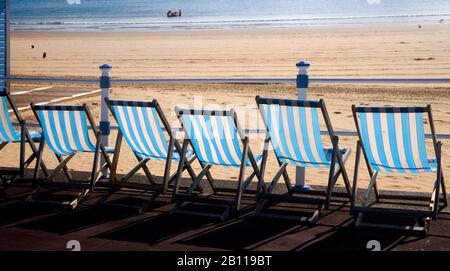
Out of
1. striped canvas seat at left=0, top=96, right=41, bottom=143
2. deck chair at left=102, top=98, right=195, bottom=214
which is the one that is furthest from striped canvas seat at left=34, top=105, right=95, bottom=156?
striped canvas seat at left=0, top=96, right=41, bottom=143

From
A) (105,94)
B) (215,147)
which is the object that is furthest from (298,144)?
(105,94)

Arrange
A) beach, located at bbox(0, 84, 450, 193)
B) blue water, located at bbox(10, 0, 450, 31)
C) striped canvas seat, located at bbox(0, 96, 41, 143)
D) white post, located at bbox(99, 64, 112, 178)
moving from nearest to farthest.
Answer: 1. striped canvas seat, located at bbox(0, 96, 41, 143)
2. white post, located at bbox(99, 64, 112, 178)
3. beach, located at bbox(0, 84, 450, 193)
4. blue water, located at bbox(10, 0, 450, 31)

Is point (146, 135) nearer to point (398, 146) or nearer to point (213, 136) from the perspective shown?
point (213, 136)

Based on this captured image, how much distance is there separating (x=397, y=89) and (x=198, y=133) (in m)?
10.9

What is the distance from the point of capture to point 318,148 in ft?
16.9

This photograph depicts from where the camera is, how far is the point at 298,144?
5195 mm

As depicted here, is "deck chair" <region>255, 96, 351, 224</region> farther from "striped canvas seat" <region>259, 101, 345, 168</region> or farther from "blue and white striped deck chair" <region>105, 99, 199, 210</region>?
"blue and white striped deck chair" <region>105, 99, 199, 210</region>

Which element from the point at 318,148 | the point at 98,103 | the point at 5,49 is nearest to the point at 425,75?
the point at 98,103

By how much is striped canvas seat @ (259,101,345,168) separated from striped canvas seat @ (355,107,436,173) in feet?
0.95

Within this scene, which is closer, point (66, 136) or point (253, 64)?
point (66, 136)

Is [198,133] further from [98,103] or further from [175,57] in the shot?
[175,57]

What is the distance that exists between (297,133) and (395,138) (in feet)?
2.03

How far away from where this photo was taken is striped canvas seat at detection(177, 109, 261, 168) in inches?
→ 205
